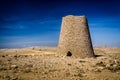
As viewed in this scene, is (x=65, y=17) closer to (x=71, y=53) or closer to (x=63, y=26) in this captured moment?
(x=63, y=26)

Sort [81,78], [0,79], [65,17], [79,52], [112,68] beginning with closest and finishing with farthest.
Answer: [0,79], [81,78], [112,68], [79,52], [65,17]

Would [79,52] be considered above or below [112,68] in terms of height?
above

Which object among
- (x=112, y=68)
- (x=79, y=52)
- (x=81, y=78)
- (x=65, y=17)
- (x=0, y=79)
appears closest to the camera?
(x=0, y=79)

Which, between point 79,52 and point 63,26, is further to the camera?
point 63,26

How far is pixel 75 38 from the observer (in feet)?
64.0

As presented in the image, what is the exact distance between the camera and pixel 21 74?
10.7 metres

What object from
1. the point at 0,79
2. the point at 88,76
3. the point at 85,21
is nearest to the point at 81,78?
the point at 88,76

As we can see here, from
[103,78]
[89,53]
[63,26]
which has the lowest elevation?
[103,78]

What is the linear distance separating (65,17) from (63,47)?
3054mm

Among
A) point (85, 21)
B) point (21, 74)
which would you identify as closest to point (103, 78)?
point (21, 74)

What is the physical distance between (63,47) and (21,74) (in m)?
9.80

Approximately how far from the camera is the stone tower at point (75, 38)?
19.4 metres

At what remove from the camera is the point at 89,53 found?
64.6 feet

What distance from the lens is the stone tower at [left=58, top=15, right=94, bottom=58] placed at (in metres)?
19.4
